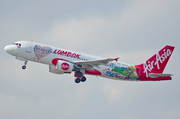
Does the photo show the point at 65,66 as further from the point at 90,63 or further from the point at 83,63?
the point at 90,63

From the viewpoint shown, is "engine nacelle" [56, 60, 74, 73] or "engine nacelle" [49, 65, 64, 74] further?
"engine nacelle" [49, 65, 64, 74]

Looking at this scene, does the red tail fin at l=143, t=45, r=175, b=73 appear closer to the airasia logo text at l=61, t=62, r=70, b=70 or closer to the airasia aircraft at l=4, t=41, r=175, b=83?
the airasia aircraft at l=4, t=41, r=175, b=83

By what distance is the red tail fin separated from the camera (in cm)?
6272

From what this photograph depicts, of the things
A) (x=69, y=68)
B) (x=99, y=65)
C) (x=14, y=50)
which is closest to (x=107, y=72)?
(x=99, y=65)

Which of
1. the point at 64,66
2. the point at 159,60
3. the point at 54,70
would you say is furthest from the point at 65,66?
the point at 159,60

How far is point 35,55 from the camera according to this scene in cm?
5619

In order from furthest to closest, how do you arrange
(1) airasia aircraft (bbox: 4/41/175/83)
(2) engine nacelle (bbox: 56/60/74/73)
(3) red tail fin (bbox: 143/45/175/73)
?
(3) red tail fin (bbox: 143/45/175/73), (1) airasia aircraft (bbox: 4/41/175/83), (2) engine nacelle (bbox: 56/60/74/73)

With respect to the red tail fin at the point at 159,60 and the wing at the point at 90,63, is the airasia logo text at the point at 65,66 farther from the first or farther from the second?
the red tail fin at the point at 159,60

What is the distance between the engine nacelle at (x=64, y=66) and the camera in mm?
55975

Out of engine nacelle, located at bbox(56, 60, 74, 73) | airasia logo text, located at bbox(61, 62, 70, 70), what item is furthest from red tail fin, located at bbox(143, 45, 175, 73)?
airasia logo text, located at bbox(61, 62, 70, 70)

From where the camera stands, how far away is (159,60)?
208 feet

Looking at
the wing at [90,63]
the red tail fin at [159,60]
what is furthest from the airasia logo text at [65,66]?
the red tail fin at [159,60]

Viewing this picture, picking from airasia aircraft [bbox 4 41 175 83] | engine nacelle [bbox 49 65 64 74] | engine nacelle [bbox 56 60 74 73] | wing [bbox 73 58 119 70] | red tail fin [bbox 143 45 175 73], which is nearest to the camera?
wing [bbox 73 58 119 70]

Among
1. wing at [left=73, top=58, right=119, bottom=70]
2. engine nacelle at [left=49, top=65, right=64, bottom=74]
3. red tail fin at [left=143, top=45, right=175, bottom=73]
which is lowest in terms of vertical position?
engine nacelle at [left=49, top=65, right=64, bottom=74]
